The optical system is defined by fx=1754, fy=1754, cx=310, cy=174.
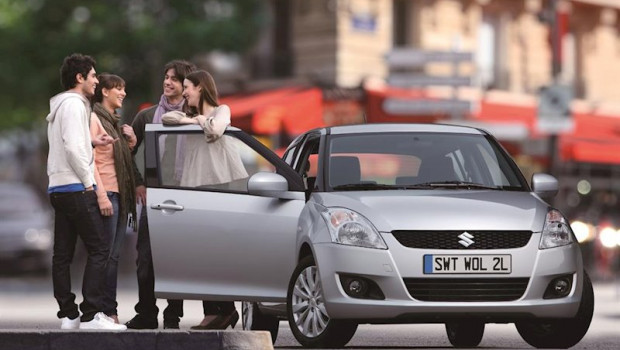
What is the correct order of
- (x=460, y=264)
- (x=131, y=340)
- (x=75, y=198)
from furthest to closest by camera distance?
1. (x=75, y=198)
2. (x=460, y=264)
3. (x=131, y=340)

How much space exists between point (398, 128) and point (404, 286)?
5.80ft

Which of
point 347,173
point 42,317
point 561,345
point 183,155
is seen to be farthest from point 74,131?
point 42,317

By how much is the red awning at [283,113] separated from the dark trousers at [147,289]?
1420 cm

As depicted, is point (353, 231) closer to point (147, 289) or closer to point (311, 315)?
point (311, 315)

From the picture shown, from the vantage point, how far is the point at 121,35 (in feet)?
110

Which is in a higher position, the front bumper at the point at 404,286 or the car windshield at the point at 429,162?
the car windshield at the point at 429,162

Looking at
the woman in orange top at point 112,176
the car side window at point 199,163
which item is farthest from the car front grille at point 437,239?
the woman in orange top at point 112,176

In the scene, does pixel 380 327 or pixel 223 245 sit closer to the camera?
pixel 223 245

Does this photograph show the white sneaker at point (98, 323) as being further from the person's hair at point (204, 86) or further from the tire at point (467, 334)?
the tire at point (467, 334)

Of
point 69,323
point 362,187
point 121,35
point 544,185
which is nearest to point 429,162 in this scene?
point 362,187

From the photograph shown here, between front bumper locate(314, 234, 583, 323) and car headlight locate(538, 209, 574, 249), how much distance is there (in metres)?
0.05

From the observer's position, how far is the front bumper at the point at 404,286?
10852mm

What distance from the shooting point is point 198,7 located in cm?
3419

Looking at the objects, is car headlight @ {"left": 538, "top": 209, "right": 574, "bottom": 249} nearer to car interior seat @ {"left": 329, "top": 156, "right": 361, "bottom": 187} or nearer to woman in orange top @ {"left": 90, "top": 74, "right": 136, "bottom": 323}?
car interior seat @ {"left": 329, "top": 156, "right": 361, "bottom": 187}
